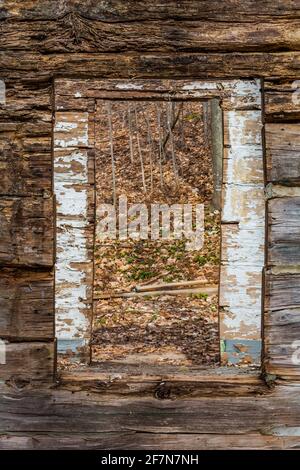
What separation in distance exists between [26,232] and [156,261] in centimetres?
848

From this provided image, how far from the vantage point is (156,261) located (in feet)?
42.0

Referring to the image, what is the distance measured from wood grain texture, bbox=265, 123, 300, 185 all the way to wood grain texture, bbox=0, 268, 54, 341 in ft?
5.26

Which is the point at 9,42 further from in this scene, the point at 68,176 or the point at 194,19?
the point at 68,176

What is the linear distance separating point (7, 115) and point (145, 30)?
104 cm

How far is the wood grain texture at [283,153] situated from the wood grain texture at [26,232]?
147 cm

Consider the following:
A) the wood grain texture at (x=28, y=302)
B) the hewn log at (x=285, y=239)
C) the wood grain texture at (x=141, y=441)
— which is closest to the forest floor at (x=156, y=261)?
the wood grain texture at (x=141, y=441)

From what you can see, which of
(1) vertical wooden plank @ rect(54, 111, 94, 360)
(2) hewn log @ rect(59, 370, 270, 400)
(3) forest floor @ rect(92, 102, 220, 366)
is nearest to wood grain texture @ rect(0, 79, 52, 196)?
(2) hewn log @ rect(59, 370, 270, 400)

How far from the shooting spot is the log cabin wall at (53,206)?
435 cm

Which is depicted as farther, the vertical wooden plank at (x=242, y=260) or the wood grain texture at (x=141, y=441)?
the vertical wooden plank at (x=242, y=260)

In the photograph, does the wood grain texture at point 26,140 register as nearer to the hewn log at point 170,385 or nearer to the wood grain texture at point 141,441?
the hewn log at point 170,385

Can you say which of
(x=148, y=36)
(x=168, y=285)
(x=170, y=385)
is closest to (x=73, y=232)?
(x=170, y=385)

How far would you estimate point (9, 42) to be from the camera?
4.37 metres

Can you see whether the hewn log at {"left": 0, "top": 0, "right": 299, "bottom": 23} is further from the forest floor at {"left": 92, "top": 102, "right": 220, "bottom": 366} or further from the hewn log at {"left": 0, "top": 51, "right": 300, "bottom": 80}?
the forest floor at {"left": 92, "top": 102, "right": 220, "bottom": 366}

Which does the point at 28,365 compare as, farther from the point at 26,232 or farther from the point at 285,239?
the point at 285,239
